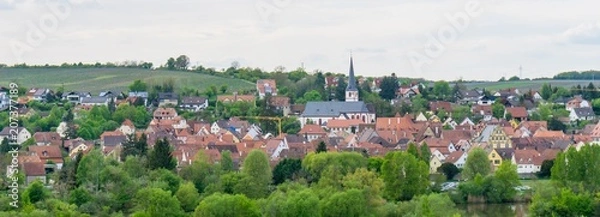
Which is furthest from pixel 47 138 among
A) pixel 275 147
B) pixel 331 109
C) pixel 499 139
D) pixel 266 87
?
pixel 266 87

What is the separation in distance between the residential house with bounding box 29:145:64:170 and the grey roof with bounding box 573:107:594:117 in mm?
30519

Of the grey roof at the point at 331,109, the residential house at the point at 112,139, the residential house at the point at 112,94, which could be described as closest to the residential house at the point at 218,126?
the residential house at the point at 112,139

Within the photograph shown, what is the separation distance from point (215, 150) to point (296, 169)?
23.0ft

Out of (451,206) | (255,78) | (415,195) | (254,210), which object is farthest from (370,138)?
(255,78)

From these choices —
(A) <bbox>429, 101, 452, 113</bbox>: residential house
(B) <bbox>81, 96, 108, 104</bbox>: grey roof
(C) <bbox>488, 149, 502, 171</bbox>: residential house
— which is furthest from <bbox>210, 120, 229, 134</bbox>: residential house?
(C) <bbox>488, 149, 502, 171</bbox>: residential house

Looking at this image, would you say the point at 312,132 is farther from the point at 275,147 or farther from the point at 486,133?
the point at 275,147

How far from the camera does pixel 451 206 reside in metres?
30.8

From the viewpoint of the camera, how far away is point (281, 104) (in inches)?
2758

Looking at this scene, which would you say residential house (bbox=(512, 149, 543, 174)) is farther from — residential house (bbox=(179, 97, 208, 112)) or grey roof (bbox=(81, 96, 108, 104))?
grey roof (bbox=(81, 96, 108, 104))

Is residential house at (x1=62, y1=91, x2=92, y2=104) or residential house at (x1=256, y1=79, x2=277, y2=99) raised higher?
residential house at (x1=256, y1=79, x2=277, y2=99)

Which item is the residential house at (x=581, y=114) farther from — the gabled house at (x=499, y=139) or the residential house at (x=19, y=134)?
the residential house at (x=19, y=134)

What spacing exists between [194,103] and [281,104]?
18.6 feet

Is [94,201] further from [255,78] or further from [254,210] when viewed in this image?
[255,78]

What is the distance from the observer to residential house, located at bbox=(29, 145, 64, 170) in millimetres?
45062
